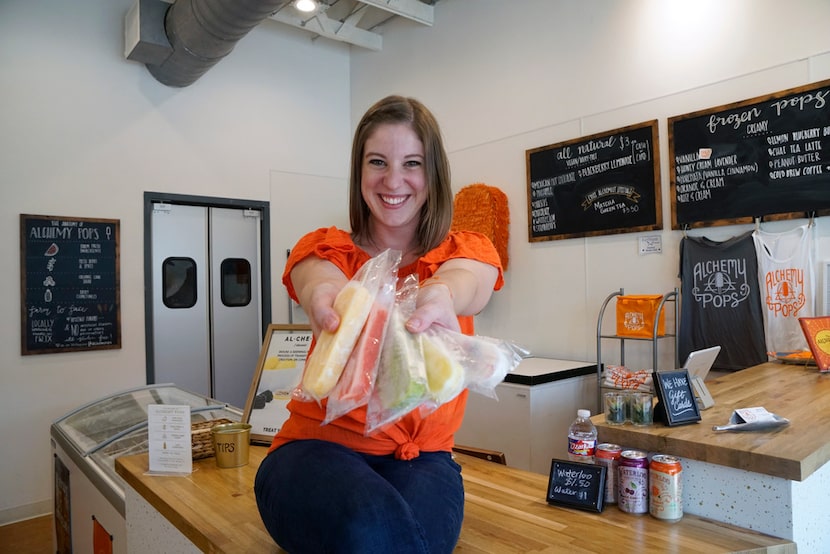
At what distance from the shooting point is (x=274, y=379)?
Answer: 6.97 feet

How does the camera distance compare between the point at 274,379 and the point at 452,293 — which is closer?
the point at 452,293

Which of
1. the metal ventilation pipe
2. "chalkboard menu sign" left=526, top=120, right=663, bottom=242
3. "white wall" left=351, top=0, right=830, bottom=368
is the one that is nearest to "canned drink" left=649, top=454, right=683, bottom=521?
"white wall" left=351, top=0, right=830, bottom=368

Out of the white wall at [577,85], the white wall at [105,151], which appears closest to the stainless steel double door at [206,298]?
the white wall at [105,151]

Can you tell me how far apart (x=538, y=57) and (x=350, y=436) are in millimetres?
3826

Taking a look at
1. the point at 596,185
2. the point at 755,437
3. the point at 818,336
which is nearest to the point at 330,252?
the point at 755,437

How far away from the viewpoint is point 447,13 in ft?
16.1

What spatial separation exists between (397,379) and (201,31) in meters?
3.55

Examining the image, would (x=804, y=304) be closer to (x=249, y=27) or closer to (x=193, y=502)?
(x=193, y=502)

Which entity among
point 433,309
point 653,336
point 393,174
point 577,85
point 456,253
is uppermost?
point 577,85

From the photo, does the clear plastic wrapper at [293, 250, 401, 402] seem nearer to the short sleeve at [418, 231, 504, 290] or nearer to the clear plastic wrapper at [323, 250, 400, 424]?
the clear plastic wrapper at [323, 250, 400, 424]


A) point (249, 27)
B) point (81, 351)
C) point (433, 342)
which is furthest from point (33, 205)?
point (433, 342)

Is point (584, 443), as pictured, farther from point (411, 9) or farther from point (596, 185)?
point (411, 9)

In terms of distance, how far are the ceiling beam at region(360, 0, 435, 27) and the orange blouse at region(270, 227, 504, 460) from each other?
149 inches

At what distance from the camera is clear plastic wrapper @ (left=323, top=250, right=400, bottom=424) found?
0.90 meters
